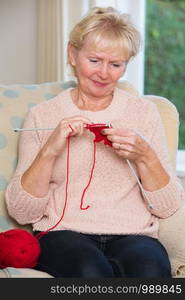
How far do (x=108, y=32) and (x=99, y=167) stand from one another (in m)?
0.40

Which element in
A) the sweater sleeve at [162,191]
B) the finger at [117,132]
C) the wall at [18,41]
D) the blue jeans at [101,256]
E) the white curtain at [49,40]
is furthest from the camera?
the wall at [18,41]

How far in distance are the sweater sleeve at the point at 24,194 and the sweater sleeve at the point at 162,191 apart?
314 mm

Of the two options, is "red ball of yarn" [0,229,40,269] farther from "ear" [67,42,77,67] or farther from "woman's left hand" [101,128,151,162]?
"ear" [67,42,77,67]

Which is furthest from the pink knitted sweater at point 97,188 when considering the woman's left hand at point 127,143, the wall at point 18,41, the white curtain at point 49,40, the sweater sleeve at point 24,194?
the wall at point 18,41

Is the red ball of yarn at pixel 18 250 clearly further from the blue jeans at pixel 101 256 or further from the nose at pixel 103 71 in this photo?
the nose at pixel 103 71

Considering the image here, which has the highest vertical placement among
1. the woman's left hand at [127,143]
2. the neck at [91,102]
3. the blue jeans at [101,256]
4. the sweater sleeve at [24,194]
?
the neck at [91,102]

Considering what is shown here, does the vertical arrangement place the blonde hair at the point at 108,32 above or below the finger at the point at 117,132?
above

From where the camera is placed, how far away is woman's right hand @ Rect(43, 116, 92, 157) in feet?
5.96

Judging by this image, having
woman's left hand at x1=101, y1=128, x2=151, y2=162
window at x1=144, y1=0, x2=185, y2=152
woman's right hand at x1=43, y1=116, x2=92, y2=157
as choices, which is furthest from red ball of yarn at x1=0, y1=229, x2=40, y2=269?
window at x1=144, y1=0, x2=185, y2=152

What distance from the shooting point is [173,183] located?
75.6 inches

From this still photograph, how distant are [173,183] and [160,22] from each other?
1.43 metres

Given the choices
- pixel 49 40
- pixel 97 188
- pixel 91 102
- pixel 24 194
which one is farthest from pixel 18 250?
pixel 49 40

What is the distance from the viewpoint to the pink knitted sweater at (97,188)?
189cm

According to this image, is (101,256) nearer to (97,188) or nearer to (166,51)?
(97,188)
